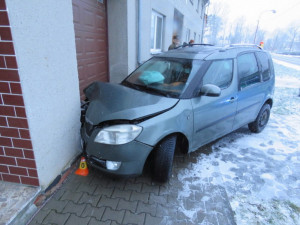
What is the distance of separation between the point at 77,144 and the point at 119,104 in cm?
111

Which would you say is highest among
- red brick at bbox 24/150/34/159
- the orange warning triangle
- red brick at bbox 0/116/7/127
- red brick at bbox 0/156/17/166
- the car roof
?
the car roof

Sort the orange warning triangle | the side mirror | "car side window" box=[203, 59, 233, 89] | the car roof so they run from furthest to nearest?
the car roof < "car side window" box=[203, 59, 233, 89] < the orange warning triangle < the side mirror

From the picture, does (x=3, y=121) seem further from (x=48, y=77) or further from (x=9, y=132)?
(x=48, y=77)

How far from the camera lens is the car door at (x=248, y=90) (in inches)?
140

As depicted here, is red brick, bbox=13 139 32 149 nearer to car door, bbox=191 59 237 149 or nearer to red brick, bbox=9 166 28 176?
red brick, bbox=9 166 28 176

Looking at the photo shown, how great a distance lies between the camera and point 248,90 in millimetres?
3650

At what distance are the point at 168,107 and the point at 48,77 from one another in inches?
55.6

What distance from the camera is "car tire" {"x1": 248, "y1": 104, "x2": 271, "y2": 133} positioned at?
4320 millimetres

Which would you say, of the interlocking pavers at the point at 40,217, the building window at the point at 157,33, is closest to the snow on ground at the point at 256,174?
the interlocking pavers at the point at 40,217

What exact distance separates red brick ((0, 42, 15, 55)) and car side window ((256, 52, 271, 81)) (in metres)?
4.03

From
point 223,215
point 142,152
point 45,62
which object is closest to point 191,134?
point 142,152

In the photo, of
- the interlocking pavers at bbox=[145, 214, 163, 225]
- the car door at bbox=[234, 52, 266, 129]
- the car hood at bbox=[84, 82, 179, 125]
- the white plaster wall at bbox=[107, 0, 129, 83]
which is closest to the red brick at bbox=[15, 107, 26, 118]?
the car hood at bbox=[84, 82, 179, 125]

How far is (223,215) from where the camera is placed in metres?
2.30

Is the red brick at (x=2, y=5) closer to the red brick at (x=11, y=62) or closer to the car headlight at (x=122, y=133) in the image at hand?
the red brick at (x=11, y=62)
